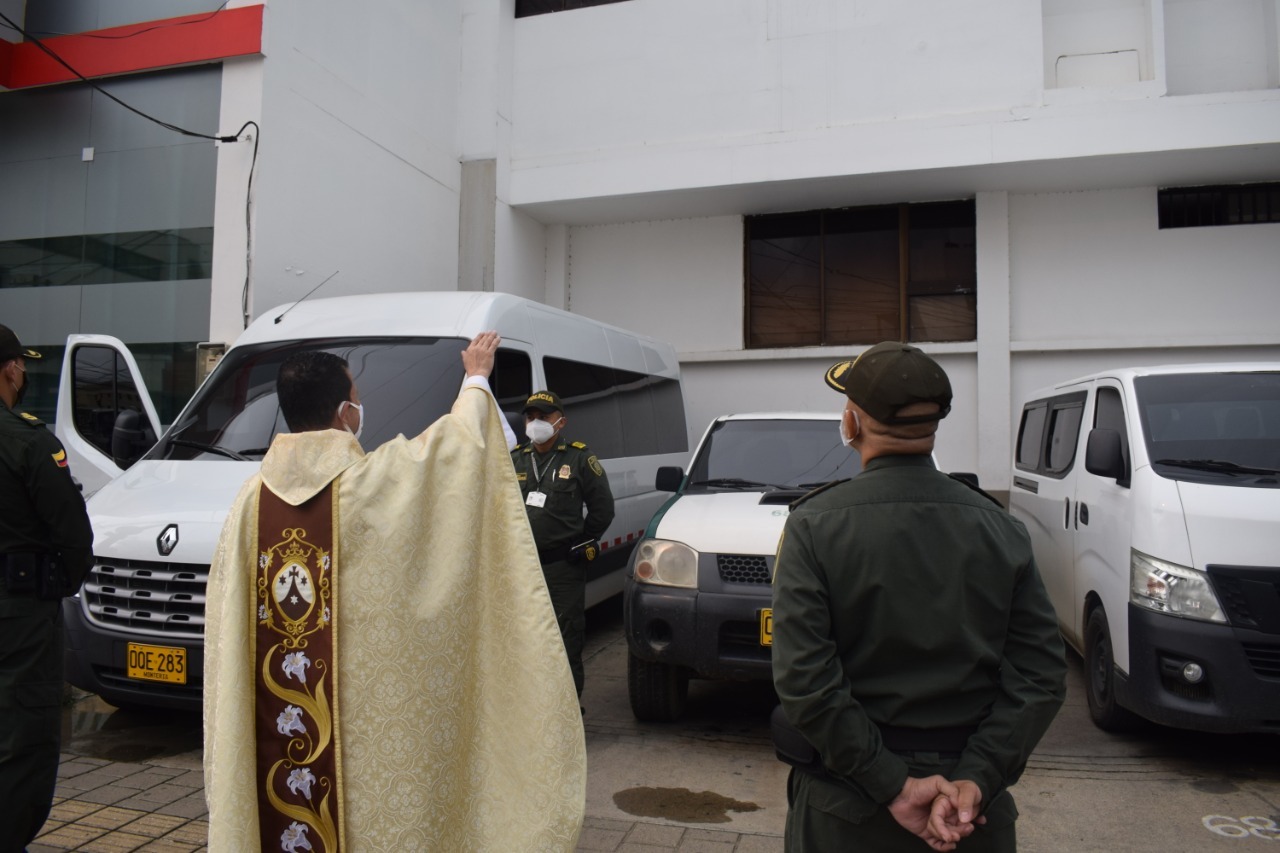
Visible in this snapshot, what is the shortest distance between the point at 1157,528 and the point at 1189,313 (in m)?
6.75

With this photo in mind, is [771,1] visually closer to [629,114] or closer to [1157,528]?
[629,114]

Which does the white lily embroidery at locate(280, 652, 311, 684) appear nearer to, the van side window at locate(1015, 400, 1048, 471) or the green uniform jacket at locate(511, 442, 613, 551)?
the green uniform jacket at locate(511, 442, 613, 551)

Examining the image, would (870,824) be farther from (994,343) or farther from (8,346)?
(994,343)

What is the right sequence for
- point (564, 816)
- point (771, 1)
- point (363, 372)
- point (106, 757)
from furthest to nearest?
point (771, 1)
point (363, 372)
point (106, 757)
point (564, 816)

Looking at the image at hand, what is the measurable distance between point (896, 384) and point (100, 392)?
232 inches

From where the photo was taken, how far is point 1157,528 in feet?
14.0

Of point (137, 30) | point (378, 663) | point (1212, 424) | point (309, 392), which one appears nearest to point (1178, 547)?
point (1212, 424)

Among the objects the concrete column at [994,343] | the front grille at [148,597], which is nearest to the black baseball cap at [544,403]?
the front grille at [148,597]

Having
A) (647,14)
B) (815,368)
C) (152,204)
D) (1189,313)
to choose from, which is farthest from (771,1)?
(152,204)

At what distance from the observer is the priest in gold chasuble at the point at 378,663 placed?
2082 millimetres

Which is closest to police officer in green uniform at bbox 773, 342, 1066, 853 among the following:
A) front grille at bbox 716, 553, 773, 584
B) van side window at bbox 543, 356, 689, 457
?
front grille at bbox 716, 553, 773, 584

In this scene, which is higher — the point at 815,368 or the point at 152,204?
the point at 152,204

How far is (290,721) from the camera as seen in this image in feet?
6.86

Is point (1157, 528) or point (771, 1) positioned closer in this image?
point (1157, 528)
